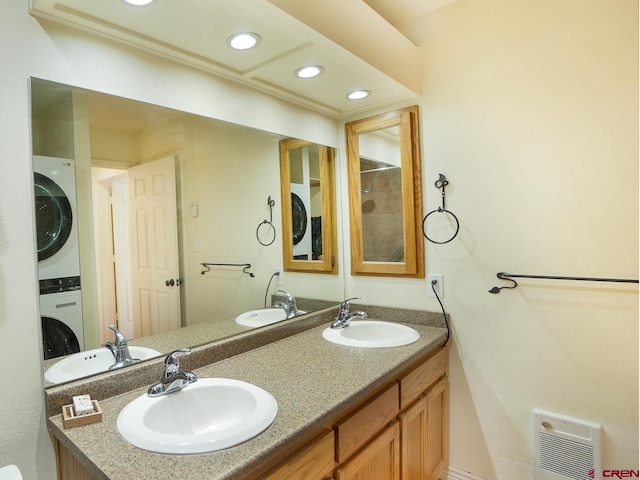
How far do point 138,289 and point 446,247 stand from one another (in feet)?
4.95

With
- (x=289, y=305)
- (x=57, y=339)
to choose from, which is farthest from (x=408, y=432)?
(x=57, y=339)

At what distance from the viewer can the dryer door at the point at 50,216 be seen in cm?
112

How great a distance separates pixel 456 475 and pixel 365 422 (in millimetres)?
1053

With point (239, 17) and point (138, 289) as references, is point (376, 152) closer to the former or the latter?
point (239, 17)

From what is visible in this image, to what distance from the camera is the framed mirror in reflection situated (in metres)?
1.16

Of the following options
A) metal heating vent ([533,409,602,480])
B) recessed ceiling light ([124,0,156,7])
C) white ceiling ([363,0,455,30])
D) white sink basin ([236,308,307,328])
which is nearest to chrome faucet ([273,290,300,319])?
white sink basin ([236,308,307,328])

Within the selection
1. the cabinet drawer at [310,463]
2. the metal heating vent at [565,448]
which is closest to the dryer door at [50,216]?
the cabinet drawer at [310,463]

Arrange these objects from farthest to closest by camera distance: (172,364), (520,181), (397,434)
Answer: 1. (520,181)
2. (397,434)
3. (172,364)

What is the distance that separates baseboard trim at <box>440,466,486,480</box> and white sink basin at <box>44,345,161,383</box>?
1719 millimetres

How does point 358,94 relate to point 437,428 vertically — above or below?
above

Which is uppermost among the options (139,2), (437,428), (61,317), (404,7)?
(404,7)

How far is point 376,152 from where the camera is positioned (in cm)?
224

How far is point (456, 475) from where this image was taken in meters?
1.97

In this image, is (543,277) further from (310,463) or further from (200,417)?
(200,417)
